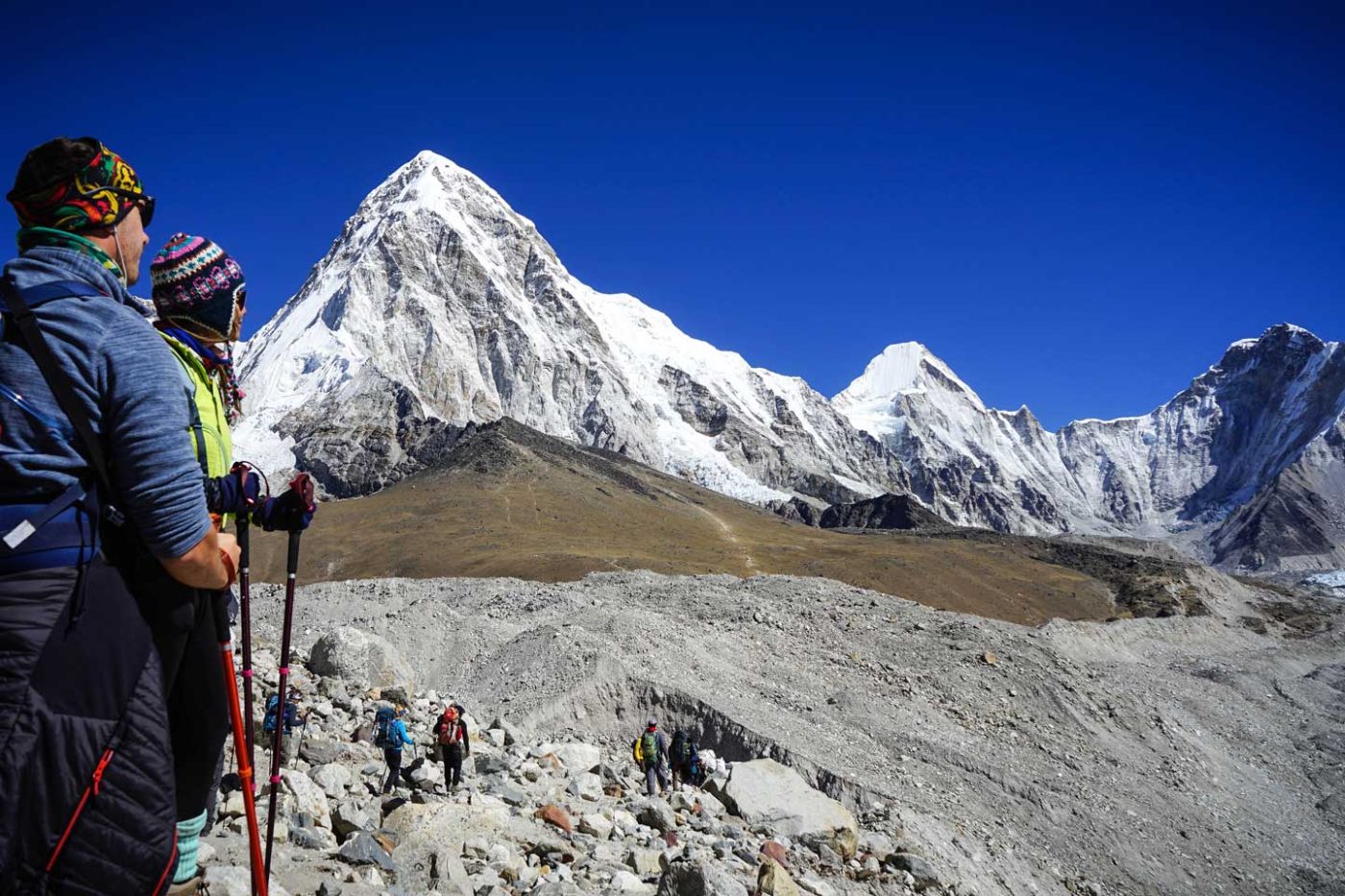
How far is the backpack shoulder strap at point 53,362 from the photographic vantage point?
100 inches

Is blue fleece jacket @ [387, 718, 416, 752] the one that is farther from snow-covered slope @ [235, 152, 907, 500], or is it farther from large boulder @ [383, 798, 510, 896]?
snow-covered slope @ [235, 152, 907, 500]

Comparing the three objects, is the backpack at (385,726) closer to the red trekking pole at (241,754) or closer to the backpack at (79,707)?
the red trekking pole at (241,754)

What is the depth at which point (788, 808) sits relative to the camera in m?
15.8

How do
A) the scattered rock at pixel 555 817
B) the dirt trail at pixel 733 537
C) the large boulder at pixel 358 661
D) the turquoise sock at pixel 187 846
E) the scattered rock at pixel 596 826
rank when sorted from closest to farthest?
the turquoise sock at pixel 187 846 < the scattered rock at pixel 555 817 < the scattered rock at pixel 596 826 < the large boulder at pixel 358 661 < the dirt trail at pixel 733 537

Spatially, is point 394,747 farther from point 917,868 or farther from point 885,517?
point 885,517

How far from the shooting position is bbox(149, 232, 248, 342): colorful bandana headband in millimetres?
3508

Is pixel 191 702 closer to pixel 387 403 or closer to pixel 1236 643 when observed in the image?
pixel 1236 643

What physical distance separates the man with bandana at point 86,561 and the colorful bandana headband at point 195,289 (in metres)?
0.60

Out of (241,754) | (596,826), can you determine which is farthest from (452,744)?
(241,754)

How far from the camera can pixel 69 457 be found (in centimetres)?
257

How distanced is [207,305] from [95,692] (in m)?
1.68

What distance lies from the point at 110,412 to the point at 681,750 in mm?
17397

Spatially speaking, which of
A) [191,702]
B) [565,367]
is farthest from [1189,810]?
[565,367]

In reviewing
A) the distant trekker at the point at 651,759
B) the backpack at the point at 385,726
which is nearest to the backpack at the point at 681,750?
the distant trekker at the point at 651,759
